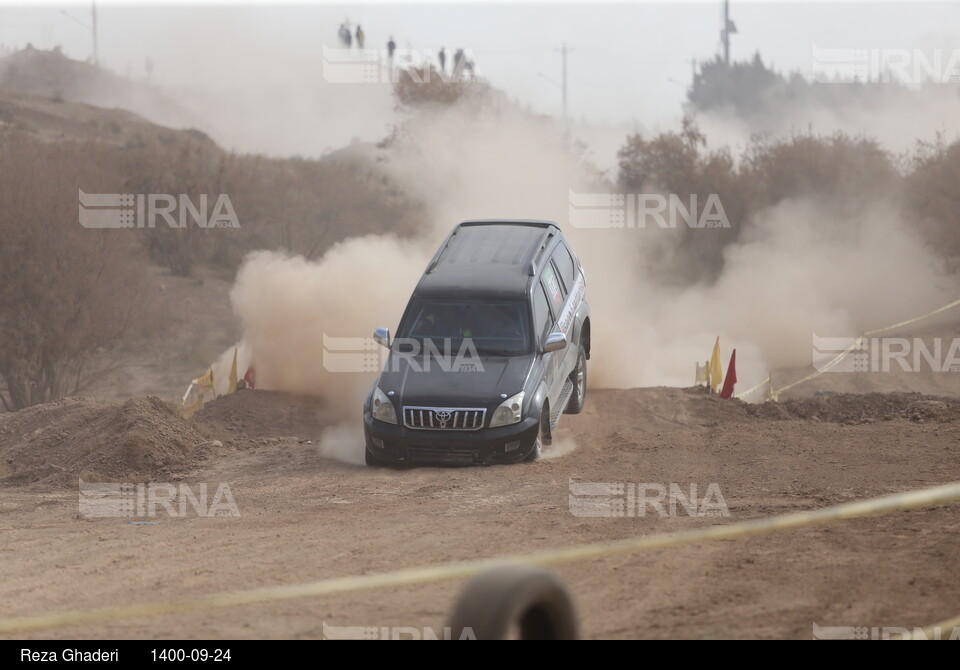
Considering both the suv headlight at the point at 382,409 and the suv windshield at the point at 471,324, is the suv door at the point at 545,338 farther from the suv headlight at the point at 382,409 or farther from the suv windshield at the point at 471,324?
the suv headlight at the point at 382,409

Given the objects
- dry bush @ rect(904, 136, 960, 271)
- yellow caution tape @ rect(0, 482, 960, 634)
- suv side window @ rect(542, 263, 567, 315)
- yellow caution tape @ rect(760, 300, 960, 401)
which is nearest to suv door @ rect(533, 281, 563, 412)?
suv side window @ rect(542, 263, 567, 315)

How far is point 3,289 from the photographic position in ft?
70.4

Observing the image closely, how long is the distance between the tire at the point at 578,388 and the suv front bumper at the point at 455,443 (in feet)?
9.20

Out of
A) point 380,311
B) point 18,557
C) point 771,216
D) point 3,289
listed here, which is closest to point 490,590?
point 18,557

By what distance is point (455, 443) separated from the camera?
11.8 m

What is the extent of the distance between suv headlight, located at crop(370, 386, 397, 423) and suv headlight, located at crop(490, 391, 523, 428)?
109 centimetres

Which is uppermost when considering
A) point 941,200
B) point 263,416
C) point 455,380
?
point 941,200

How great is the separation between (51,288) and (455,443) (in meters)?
13.0

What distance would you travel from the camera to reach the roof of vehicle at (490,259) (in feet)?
43.0

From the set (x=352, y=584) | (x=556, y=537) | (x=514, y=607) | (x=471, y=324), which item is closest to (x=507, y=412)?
(x=471, y=324)

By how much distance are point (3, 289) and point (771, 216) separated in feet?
76.6

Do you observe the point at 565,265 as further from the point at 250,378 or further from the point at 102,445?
the point at 250,378

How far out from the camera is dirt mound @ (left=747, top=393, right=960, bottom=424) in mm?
14727

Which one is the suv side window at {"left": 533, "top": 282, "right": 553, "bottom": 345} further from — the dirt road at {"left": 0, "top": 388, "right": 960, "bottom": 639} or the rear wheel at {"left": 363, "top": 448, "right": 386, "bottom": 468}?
the rear wheel at {"left": 363, "top": 448, "right": 386, "bottom": 468}
